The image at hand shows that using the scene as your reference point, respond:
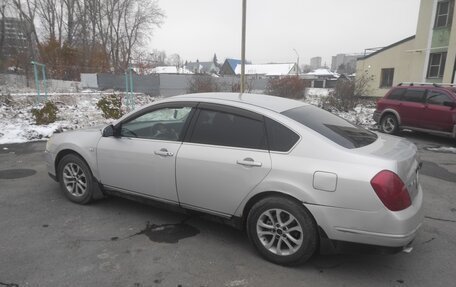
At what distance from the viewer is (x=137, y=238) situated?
12.5 feet

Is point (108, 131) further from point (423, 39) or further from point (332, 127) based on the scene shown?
point (423, 39)

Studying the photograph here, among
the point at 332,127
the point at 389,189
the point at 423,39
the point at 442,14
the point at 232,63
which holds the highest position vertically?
the point at 442,14

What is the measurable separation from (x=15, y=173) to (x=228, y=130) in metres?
4.65

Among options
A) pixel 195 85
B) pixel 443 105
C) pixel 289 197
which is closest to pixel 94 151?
pixel 289 197

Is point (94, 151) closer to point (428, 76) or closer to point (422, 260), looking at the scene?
point (422, 260)

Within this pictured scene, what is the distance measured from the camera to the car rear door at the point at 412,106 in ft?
35.1

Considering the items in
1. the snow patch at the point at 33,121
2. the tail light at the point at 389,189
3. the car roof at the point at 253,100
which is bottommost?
the snow patch at the point at 33,121

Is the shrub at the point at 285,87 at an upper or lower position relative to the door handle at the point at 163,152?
upper

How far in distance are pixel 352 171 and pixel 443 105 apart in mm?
8822

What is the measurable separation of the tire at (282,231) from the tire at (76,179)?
7.65 feet

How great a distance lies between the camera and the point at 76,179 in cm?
469

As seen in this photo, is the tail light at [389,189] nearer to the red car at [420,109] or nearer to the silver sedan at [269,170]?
the silver sedan at [269,170]

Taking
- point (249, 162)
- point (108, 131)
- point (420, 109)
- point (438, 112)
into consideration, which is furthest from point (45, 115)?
point (438, 112)

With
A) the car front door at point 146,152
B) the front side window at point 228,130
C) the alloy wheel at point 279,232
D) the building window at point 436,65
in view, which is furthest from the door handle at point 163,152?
the building window at point 436,65
